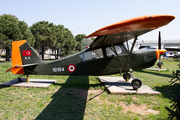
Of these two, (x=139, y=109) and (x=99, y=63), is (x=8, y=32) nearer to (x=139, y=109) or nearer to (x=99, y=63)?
(x=99, y=63)

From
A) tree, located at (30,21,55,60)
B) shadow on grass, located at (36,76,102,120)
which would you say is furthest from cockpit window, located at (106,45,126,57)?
tree, located at (30,21,55,60)

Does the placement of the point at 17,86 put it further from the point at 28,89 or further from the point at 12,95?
the point at 12,95

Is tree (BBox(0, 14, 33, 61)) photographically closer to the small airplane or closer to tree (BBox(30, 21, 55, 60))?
→ tree (BBox(30, 21, 55, 60))

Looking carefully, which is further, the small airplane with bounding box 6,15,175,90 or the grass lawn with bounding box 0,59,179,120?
the small airplane with bounding box 6,15,175,90

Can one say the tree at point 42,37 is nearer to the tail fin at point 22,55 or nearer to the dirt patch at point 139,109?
the tail fin at point 22,55

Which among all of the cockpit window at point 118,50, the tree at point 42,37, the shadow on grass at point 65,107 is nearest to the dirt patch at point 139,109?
the shadow on grass at point 65,107

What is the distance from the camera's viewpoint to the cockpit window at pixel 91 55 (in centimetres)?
707

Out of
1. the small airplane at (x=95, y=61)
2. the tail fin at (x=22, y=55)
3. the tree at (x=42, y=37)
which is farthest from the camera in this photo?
the tree at (x=42, y=37)

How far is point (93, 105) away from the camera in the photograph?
462 cm

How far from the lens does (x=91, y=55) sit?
7148mm

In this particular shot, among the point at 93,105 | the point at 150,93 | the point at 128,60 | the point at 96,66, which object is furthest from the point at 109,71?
the point at 93,105

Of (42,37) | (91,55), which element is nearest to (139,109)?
(91,55)

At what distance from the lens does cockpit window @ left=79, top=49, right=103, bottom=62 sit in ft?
23.2

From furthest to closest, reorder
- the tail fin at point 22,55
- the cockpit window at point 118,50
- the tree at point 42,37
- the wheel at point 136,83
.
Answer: the tree at point 42,37 < the tail fin at point 22,55 < the cockpit window at point 118,50 < the wheel at point 136,83
